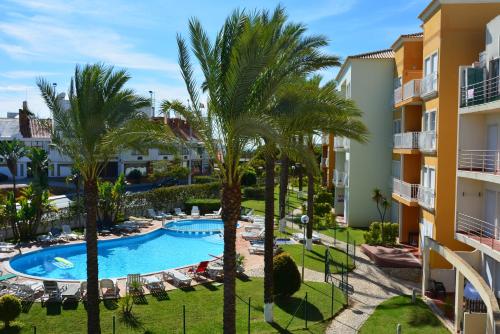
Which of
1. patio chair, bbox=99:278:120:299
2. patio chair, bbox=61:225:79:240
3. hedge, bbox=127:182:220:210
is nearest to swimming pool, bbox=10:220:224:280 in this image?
patio chair, bbox=61:225:79:240

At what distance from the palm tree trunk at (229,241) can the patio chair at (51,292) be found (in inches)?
359

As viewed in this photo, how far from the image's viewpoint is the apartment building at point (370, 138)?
3350 cm

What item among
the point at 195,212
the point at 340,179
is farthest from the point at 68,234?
the point at 340,179

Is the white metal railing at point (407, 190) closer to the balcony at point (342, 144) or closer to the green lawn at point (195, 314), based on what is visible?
the balcony at point (342, 144)

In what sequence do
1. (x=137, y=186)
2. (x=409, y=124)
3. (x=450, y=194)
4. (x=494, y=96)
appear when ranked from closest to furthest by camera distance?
(x=494, y=96), (x=450, y=194), (x=409, y=124), (x=137, y=186)

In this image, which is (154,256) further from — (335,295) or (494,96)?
(494,96)

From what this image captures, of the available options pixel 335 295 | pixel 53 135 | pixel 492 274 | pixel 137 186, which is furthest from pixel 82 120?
pixel 137 186

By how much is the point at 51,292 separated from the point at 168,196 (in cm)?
2256

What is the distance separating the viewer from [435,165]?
72.7 ft

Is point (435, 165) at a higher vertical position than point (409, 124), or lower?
lower

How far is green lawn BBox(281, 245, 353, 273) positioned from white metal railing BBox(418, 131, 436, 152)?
711 cm

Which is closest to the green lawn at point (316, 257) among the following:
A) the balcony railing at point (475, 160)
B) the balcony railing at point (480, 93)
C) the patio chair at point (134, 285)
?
the balcony railing at point (475, 160)

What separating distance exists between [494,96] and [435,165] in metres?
6.22

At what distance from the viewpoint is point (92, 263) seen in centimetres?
1427
